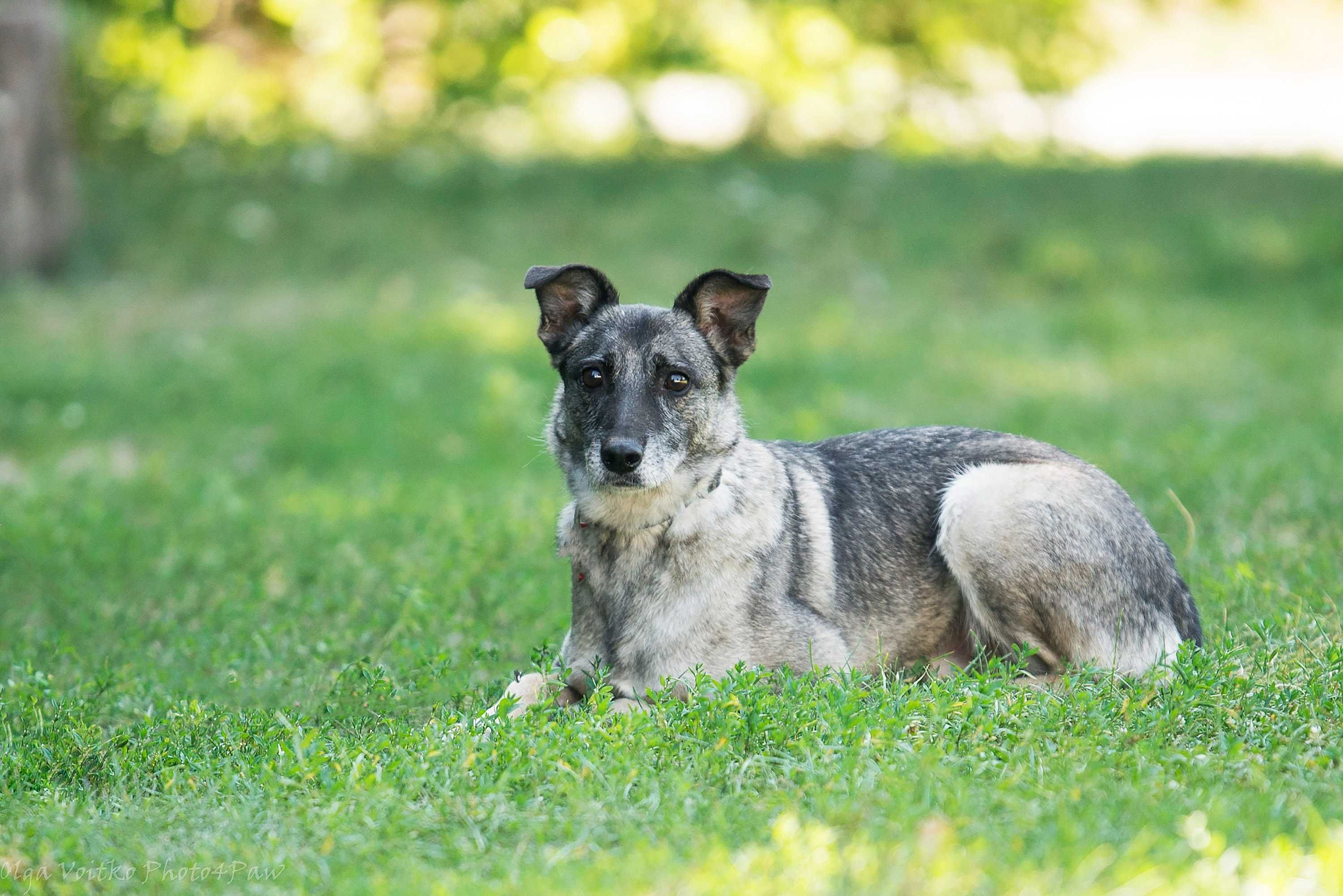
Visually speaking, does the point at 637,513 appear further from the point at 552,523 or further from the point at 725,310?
the point at 552,523

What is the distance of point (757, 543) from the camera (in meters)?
5.07

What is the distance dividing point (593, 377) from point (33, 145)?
10.5 metres

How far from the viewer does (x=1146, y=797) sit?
3.65 m

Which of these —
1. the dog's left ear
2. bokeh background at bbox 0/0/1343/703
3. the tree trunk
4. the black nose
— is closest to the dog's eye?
the black nose

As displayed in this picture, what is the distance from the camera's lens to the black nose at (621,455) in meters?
4.64

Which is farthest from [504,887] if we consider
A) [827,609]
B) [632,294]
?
[632,294]

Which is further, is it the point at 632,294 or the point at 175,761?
the point at 632,294

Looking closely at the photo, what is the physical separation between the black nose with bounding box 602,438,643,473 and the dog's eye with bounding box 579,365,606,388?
0.33 m

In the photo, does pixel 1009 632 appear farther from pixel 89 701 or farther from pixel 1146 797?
pixel 89 701

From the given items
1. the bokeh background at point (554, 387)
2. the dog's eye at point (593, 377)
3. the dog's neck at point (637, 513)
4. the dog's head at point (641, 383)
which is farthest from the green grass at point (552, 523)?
the dog's eye at point (593, 377)

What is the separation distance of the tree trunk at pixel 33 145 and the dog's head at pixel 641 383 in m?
9.89

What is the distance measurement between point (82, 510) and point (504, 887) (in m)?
5.28

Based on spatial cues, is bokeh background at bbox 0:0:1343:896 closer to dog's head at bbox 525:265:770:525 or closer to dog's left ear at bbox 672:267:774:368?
dog's head at bbox 525:265:770:525

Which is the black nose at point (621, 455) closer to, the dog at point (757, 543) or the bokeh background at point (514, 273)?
the dog at point (757, 543)
